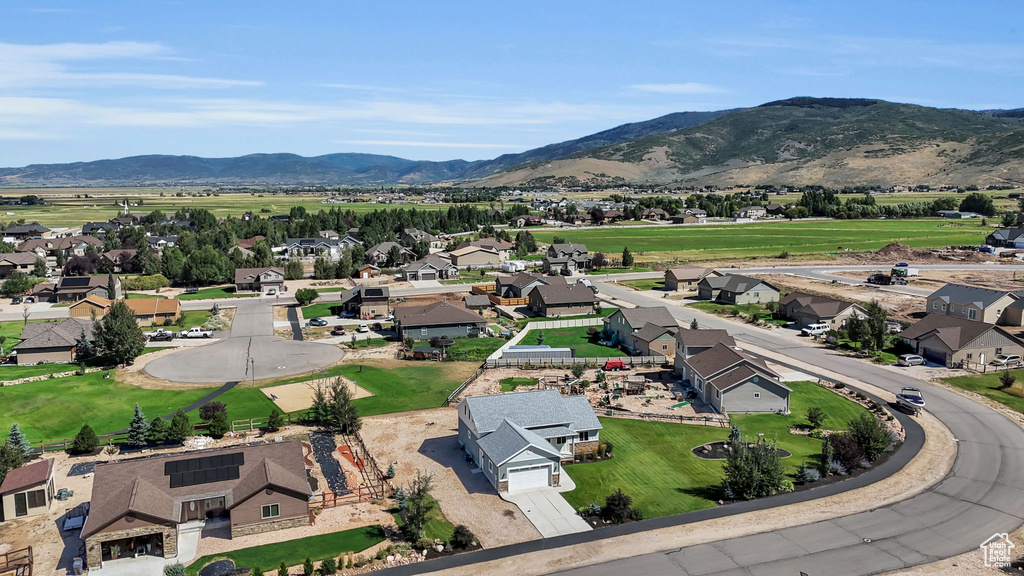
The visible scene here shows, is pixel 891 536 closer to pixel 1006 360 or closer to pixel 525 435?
pixel 525 435

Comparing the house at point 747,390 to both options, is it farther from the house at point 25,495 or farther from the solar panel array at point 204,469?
the house at point 25,495

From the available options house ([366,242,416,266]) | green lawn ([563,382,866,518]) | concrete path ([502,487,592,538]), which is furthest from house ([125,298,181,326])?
concrete path ([502,487,592,538])

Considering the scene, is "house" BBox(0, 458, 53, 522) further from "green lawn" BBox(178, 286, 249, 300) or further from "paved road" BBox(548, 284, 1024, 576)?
"green lawn" BBox(178, 286, 249, 300)

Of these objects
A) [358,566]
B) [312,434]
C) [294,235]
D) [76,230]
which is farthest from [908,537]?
[76,230]

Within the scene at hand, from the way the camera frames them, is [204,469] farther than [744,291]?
No

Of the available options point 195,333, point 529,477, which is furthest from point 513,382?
point 195,333
